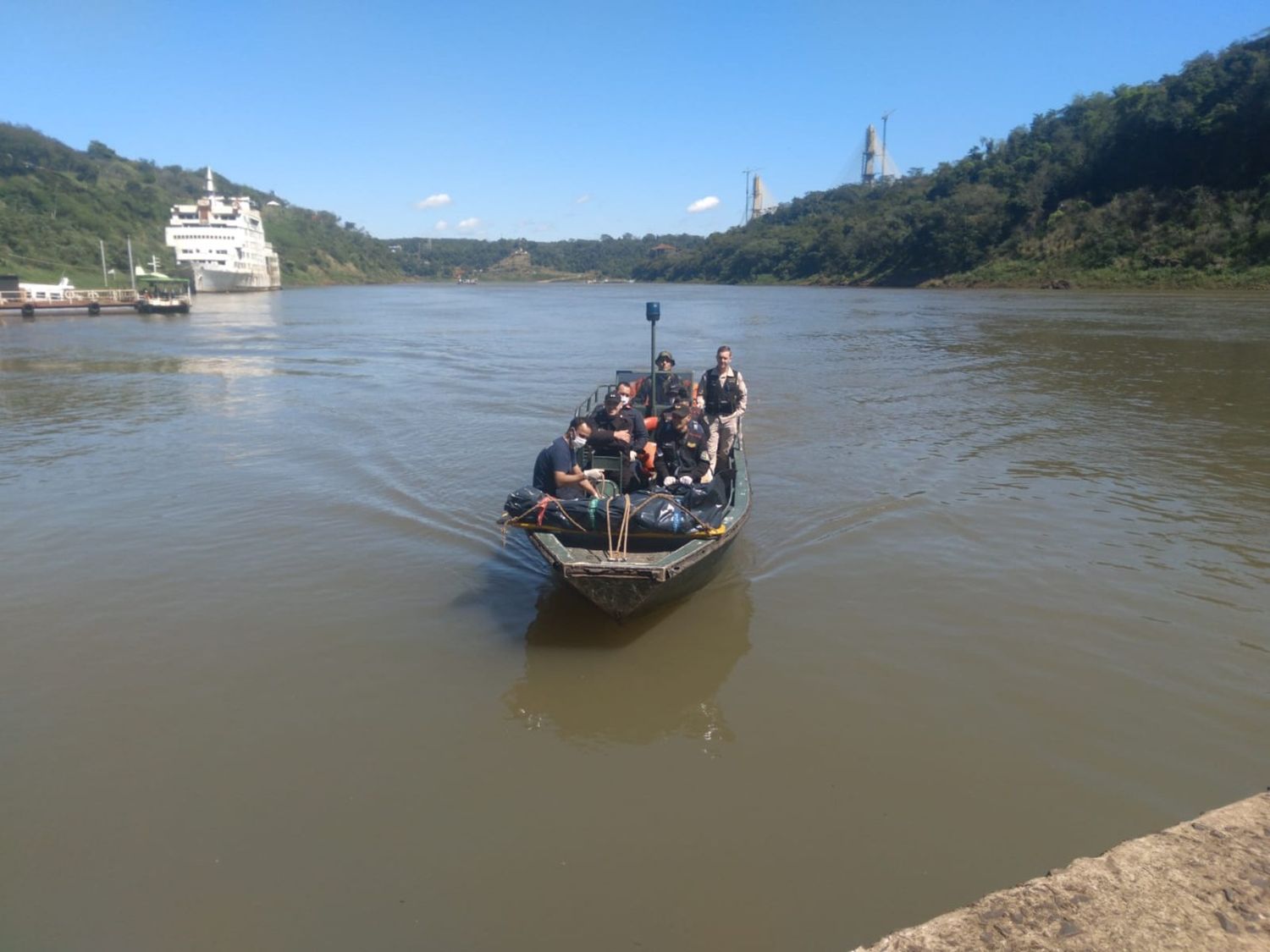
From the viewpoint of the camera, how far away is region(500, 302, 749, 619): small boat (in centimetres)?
609

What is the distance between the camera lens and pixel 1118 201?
61719mm

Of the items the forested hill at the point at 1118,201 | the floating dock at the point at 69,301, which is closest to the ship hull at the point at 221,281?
the floating dock at the point at 69,301

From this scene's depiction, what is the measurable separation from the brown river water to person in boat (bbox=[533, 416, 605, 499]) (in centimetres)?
102

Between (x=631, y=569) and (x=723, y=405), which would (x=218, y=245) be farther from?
(x=631, y=569)

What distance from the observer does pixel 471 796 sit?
4758 millimetres

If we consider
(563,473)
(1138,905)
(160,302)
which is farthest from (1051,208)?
(1138,905)

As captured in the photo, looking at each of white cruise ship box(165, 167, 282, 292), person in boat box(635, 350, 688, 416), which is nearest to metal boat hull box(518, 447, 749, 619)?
person in boat box(635, 350, 688, 416)

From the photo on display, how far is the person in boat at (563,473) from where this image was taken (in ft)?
24.8

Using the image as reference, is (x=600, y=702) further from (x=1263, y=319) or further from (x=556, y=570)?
(x=1263, y=319)

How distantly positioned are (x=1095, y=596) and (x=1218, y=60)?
76261 mm

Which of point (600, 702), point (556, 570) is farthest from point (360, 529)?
point (600, 702)

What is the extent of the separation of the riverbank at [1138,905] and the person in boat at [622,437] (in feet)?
18.8

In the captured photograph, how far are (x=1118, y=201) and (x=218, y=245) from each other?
81.5 metres

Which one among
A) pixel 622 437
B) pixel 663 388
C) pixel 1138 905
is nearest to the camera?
pixel 1138 905
